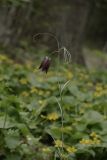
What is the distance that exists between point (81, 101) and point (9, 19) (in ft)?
11.1

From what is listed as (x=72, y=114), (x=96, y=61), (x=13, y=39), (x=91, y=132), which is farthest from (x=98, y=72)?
(x=96, y=61)

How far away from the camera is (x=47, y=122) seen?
4742 mm

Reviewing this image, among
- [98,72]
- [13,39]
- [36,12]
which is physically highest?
[36,12]

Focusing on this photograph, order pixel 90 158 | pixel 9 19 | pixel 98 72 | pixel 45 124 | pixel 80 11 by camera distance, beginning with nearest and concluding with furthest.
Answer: pixel 90 158 < pixel 45 124 < pixel 98 72 < pixel 9 19 < pixel 80 11

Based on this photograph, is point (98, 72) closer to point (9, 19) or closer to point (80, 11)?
point (9, 19)

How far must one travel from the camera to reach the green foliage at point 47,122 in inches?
153

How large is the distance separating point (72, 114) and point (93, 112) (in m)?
0.26

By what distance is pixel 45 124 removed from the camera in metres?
4.67

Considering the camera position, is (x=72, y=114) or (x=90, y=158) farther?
(x=72, y=114)

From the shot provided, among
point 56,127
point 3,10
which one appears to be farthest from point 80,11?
point 56,127

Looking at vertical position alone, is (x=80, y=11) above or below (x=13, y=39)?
above

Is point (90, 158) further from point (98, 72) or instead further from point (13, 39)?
point (13, 39)

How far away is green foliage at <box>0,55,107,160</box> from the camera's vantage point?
3889 mm

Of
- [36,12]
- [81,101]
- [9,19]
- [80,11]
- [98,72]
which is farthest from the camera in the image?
[80,11]
